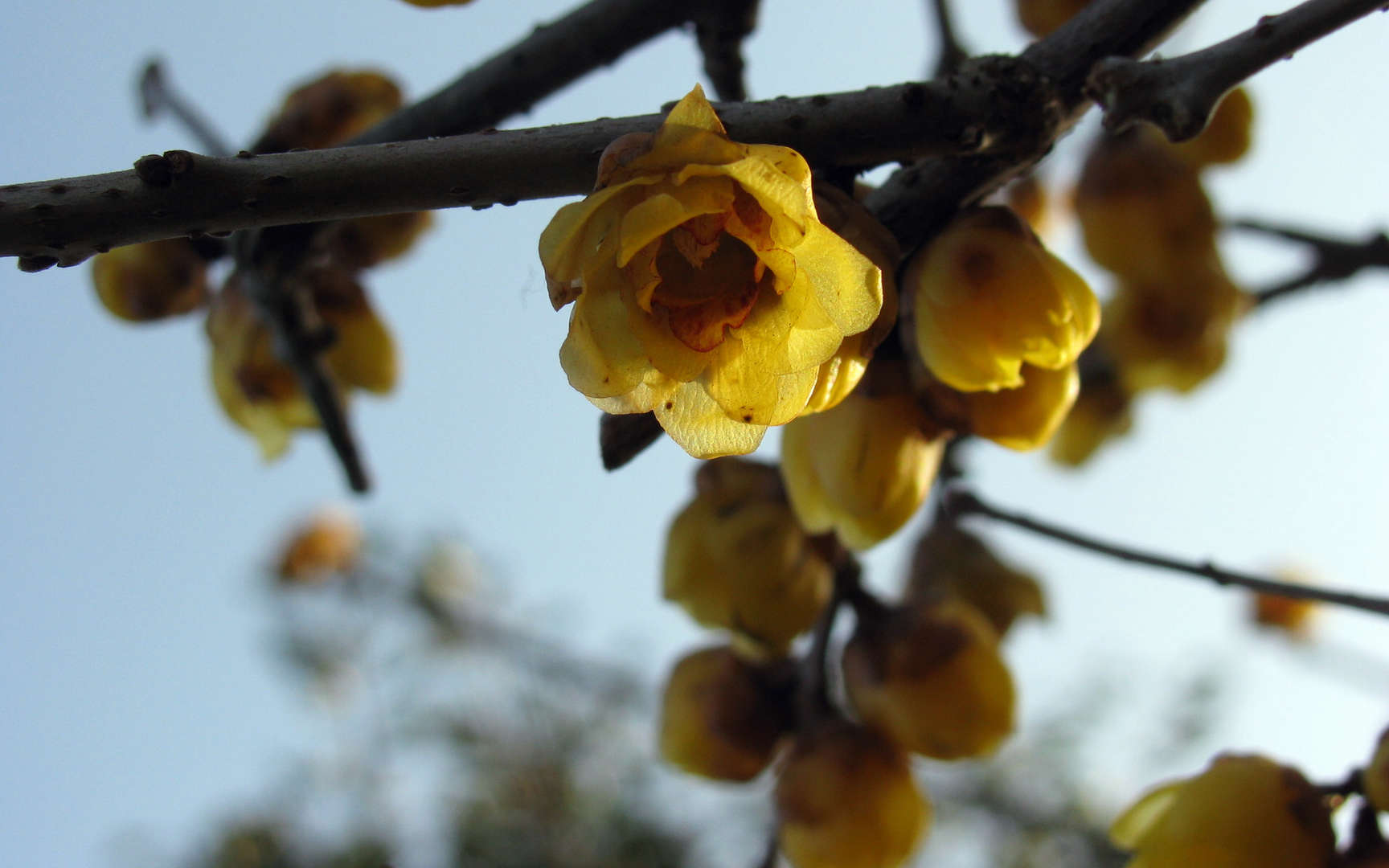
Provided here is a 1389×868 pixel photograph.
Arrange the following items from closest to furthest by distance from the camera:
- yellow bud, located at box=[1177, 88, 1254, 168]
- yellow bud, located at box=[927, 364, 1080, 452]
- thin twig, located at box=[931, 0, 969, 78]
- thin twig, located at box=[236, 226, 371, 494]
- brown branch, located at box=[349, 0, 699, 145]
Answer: yellow bud, located at box=[927, 364, 1080, 452] → brown branch, located at box=[349, 0, 699, 145] → thin twig, located at box=[236, 226, 371, 494] → thin twig, located at box=[931, 0, 969, 78] → yellow bud, located at box=[1177, 88, 1254, 168]

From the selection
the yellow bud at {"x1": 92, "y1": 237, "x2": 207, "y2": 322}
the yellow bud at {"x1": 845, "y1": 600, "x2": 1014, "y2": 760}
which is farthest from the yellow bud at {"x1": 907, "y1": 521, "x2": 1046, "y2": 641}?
the yellow bud at {"x1": 92, "y1": 237, "x2": 207, "y2": 322}

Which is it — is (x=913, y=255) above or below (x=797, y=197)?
below

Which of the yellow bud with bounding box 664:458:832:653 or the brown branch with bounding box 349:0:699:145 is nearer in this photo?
the brown branch with bounding box 349:0:699:145

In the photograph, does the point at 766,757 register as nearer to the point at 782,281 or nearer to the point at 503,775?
the point at 782,281

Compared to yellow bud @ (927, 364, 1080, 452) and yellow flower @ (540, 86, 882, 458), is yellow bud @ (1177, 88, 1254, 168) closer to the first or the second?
yellow bud @ (927, 364, 1080, 452)

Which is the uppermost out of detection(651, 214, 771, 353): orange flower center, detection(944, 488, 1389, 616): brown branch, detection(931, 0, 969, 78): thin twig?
detection(651, 214, 771, 353): orange flower center

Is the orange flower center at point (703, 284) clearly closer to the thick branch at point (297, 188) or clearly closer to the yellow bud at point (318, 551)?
the thick branch at point (297, 188)

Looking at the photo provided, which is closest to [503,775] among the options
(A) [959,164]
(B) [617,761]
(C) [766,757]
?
(B) [617,761]
